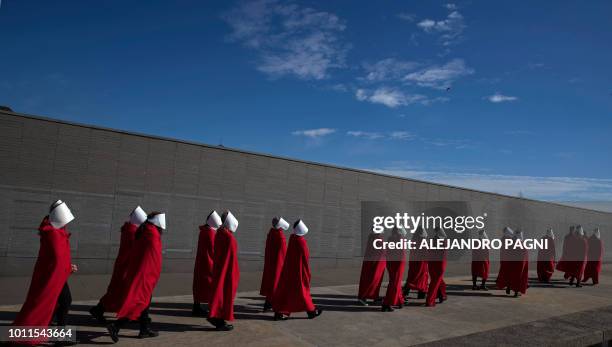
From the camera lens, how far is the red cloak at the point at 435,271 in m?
9.30

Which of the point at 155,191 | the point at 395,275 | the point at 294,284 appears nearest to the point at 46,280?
the point at 294,284

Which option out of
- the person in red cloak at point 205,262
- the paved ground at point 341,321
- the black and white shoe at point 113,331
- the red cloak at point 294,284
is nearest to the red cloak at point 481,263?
the paved ground at point 341,321

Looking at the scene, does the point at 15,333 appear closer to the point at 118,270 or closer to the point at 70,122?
the point at 118,270

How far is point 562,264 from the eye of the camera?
14.5 metres

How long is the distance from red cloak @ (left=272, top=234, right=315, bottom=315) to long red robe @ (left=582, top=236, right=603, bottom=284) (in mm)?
11832

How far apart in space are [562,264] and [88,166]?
48.5 feet

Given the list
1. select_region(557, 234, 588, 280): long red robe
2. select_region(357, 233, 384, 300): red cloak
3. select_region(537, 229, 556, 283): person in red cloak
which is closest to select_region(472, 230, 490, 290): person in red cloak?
select_region(537, 229, 556, 283): person in red cloak

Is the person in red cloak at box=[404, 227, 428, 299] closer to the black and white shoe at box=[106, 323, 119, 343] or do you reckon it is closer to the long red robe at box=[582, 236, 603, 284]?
the black and white shoe at box=[106, 323, 119, 343]

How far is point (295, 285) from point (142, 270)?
2655 millimetres

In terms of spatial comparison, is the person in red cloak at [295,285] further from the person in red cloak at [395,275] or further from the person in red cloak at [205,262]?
the person in red cloak at [395,275]

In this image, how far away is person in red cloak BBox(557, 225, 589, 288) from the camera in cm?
1406

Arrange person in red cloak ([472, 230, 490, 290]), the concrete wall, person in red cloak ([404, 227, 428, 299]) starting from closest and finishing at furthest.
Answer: person in red cloak ([404, 227, 428, 299]) < the concrete wall < person in red cloak ([472, 230, 490, 290])

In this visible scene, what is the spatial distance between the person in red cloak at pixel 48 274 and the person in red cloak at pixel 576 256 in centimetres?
1448

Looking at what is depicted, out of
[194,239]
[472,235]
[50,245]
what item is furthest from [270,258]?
[472,235]
